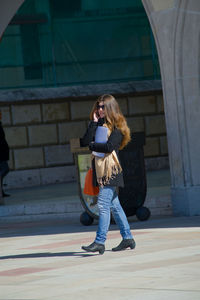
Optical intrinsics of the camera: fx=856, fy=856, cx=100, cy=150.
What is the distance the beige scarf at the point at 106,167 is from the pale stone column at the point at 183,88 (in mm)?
3770

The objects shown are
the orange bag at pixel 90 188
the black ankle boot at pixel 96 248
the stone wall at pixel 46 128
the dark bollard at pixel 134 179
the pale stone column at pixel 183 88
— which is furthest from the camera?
the stone wall at pixel 46 128

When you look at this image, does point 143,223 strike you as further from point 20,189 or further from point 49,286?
point 20,189

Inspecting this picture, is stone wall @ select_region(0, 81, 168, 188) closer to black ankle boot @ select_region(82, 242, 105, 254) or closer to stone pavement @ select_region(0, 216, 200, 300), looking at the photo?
stone pavement @ select_region(0, 216, 200, 300)

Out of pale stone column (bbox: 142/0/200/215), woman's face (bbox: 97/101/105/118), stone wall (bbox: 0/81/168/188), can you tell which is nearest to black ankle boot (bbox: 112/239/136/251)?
woman's face (bbox: 97/101/105/118)

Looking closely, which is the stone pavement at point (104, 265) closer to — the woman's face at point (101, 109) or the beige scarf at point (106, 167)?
the beige scarf at point (106, 167)

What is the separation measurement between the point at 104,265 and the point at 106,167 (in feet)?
4.14

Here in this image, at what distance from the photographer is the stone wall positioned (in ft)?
66.6

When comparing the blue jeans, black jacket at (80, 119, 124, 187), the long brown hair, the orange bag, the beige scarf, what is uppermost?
the long brown hair

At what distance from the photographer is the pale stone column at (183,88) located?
40.9ft

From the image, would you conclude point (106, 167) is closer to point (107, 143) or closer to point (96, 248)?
point (107, 143)

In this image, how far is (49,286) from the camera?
22.7 feet

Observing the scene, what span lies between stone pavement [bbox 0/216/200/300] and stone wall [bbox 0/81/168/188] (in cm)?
842

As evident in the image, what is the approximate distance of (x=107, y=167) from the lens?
8867mm

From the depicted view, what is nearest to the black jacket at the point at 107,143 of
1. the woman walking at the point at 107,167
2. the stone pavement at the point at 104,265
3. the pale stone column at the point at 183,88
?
the woman walking at the point at 107,167
